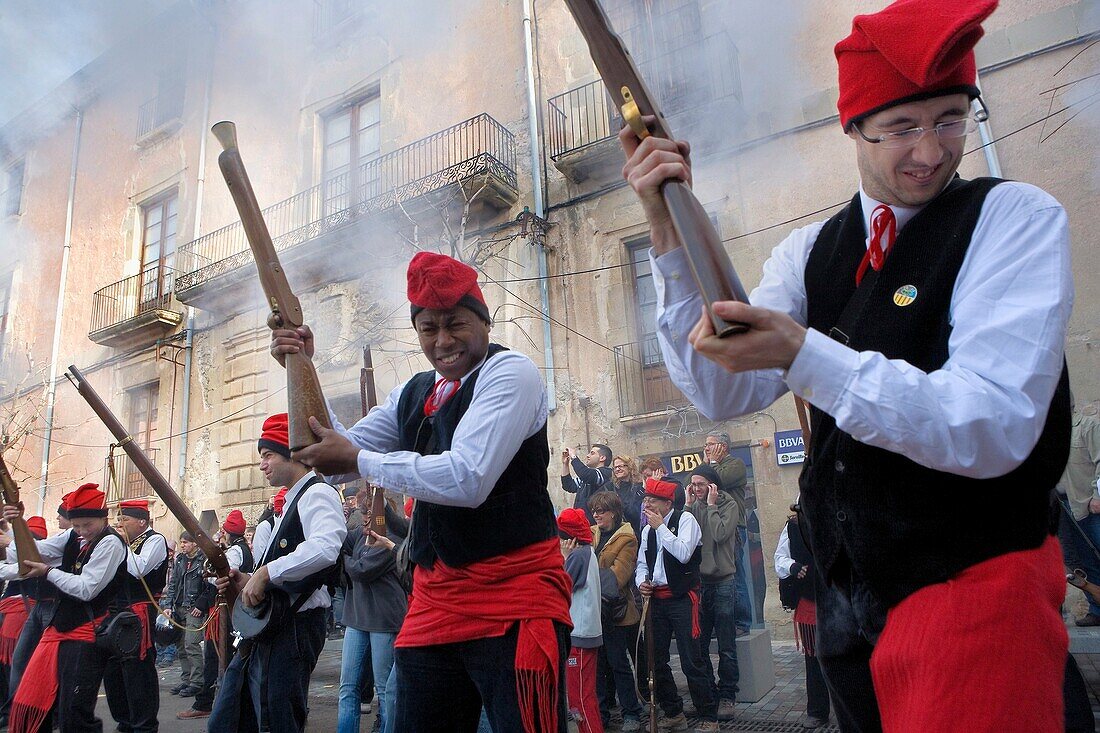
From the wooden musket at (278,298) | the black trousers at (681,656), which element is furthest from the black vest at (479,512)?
the black trousers at (681,656)

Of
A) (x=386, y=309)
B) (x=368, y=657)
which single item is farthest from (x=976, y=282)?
(x=386, y=309)

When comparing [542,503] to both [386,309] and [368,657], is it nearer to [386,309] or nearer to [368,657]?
[368,657]

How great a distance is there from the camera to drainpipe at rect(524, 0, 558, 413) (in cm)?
888

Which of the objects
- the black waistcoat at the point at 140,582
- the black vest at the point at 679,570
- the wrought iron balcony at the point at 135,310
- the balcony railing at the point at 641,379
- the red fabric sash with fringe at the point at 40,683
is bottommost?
the red fabric sash with fringe at the point at 40,683

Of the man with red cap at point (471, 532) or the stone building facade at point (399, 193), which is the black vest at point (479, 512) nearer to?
the man with red cap at point (471, 532)

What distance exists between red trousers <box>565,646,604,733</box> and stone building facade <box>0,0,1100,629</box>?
344 centimetres

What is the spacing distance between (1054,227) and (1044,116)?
7.00m

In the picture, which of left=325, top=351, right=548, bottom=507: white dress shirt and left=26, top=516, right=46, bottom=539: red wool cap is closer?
left=325, top=351, right=548, bottom=507: white dress shirt

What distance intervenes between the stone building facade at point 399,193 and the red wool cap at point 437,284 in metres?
5.80

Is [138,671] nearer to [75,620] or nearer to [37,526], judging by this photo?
[75,620]

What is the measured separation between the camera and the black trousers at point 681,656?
4.77 meters


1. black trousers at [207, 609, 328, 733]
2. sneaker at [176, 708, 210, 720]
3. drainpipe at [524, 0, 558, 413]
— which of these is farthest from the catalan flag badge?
drainpipe at [524, 0, 558, 413]

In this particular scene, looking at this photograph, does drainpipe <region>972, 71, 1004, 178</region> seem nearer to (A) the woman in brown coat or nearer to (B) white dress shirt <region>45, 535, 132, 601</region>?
(A) the woman in brown coat

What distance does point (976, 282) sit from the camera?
3.32 ft
